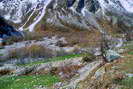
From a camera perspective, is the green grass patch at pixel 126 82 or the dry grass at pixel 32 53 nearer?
the green grass patch at pixel 126 82

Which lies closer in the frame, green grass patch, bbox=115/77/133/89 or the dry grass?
green grass patch, bbox=115/77/133/89

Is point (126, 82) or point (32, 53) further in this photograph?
point (32, 53)

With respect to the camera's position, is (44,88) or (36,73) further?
(36,73)

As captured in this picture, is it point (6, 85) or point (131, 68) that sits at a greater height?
point (131, 68)

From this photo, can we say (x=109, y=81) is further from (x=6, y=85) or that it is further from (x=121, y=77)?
(x=6, y=85)

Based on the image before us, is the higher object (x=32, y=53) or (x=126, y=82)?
(x=126, y=82)

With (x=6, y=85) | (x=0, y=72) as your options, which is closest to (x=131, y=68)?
(x=6, y=85)

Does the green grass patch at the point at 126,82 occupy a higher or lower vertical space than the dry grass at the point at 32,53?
higher

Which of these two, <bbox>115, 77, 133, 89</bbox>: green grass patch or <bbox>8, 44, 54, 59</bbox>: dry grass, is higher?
<bbox>115, 77, 133, 89</bbox>: green grass patch

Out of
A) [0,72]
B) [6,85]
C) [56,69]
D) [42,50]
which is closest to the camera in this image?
[6,85]

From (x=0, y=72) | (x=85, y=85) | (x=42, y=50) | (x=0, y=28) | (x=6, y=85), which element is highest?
(x=85, y=85)

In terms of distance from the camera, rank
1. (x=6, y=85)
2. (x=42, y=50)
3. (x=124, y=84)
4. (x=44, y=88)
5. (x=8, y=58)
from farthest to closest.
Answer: (x=42, y=50)
(x=8, y=58)
(x=6, y=85)
(x=44, y=88)
(x=124, y=84)

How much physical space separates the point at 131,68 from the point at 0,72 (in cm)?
2249

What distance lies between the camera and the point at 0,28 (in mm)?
180750
